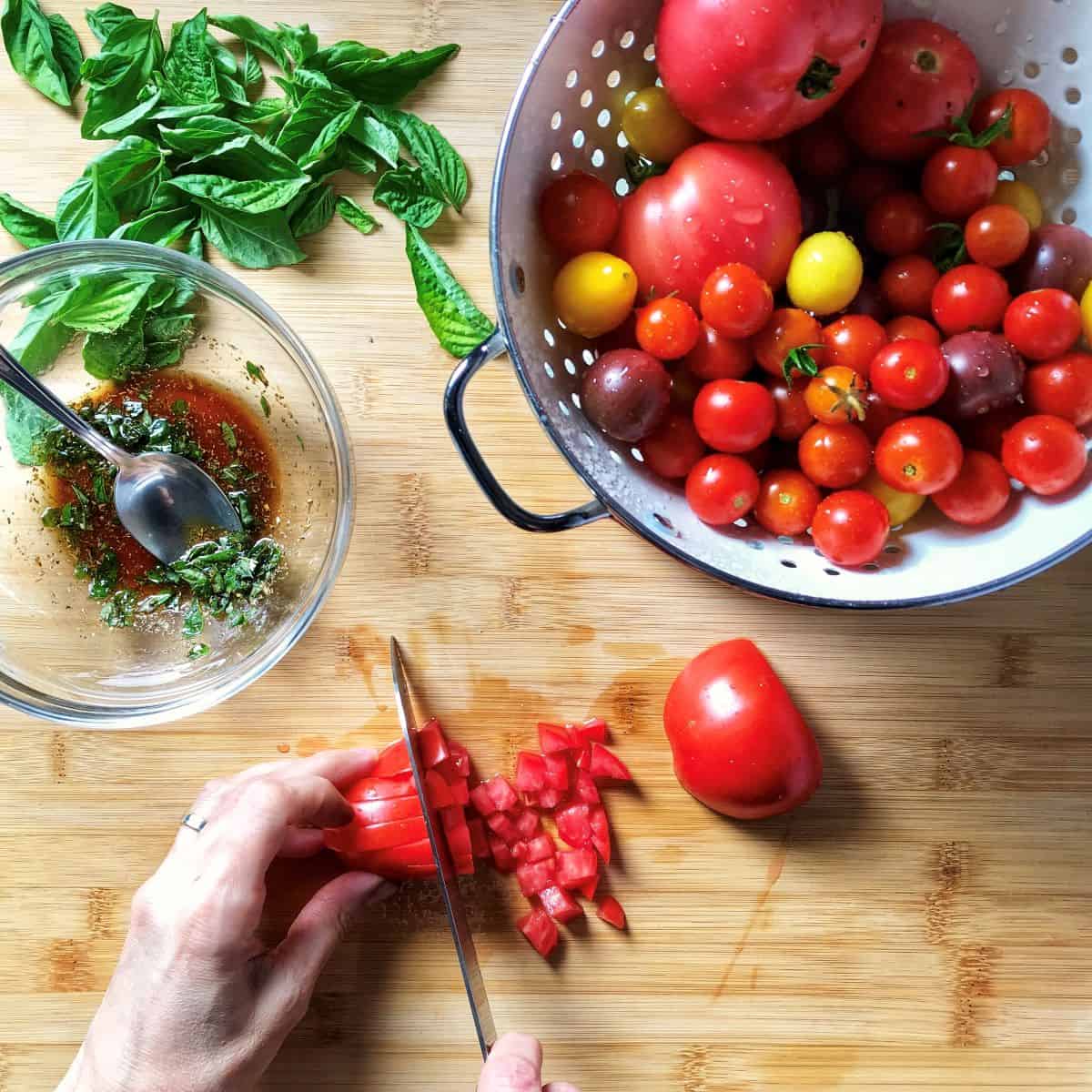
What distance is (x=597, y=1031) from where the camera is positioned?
1118mm

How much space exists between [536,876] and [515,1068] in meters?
0.19

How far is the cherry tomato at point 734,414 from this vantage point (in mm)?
948

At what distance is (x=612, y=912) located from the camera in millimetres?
1096

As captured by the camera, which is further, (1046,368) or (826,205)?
(826,205)

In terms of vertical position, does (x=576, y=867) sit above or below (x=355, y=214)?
below

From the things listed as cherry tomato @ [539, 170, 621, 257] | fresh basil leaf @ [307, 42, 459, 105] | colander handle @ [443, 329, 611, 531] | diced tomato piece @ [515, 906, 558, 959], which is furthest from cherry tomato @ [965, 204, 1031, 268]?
diced tomato piece @ [515, 906, 558, 959]

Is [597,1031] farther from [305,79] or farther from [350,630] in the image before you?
[305,79]

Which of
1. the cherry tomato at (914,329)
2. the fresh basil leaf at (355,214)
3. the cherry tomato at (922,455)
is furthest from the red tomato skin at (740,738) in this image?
the fresh basil leaf at (355,214)

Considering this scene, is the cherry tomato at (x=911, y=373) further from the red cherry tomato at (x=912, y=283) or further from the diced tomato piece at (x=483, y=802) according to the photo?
the diced tomato piece at (x=483, y=802)

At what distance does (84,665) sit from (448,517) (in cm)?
45

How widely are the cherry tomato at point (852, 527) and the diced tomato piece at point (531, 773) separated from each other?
0.38m

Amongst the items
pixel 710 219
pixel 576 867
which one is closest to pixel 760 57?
pixel 710 219

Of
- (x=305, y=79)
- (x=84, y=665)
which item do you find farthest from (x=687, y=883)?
(x=305, y=79)

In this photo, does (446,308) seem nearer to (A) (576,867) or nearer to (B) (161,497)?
(B) (161,497)
